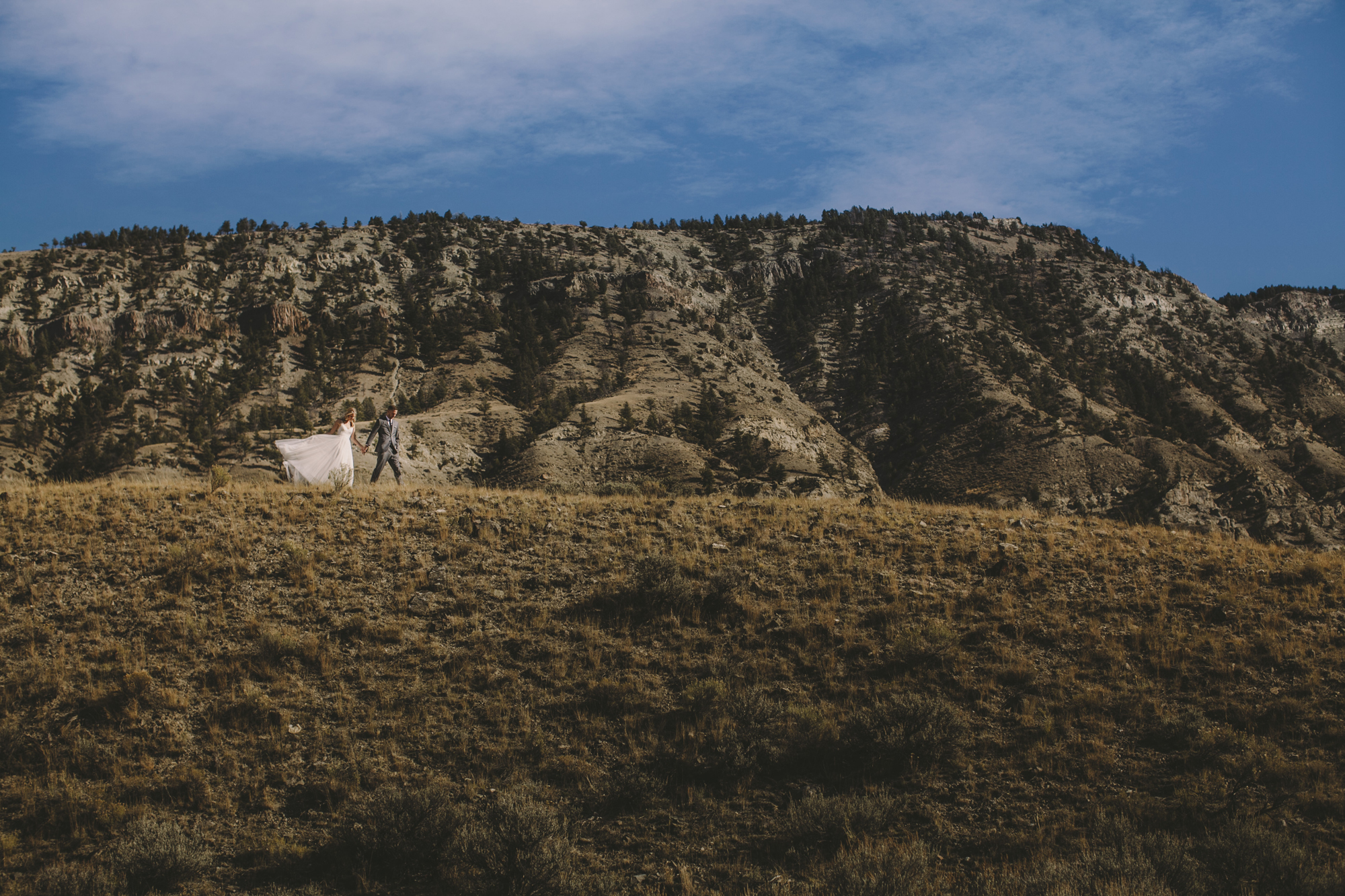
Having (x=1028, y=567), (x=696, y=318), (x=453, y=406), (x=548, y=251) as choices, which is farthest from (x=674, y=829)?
(x=548, y=251)

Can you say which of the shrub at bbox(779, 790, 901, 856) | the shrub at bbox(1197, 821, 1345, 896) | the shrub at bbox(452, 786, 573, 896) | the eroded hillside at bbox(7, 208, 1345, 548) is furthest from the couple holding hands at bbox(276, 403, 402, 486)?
the eroded hillside at bbox(7, 208, 1345, 548)

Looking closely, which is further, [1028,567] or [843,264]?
[843,264]

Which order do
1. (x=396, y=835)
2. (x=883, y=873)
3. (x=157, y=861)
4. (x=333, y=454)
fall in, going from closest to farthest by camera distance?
(x=883, y=873)
(x=157, y=861)
(x=396, y=835)
(x=333, y=454)

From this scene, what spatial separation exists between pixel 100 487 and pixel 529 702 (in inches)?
488

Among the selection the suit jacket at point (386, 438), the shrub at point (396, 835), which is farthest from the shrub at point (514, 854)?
the suit jacket at point (386, 438)

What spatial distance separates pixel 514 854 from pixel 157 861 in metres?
3.58

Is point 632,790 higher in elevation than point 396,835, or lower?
higher

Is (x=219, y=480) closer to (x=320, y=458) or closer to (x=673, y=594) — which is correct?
(x=320, y=458)

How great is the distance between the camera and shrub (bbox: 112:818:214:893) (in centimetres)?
782

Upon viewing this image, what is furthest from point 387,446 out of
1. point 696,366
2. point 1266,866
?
point 696,366

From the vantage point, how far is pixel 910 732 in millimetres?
9930

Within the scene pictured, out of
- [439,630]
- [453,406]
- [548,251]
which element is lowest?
[439,630]

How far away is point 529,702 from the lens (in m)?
11.0

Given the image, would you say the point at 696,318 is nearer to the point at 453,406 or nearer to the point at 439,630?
the point at 453,406
